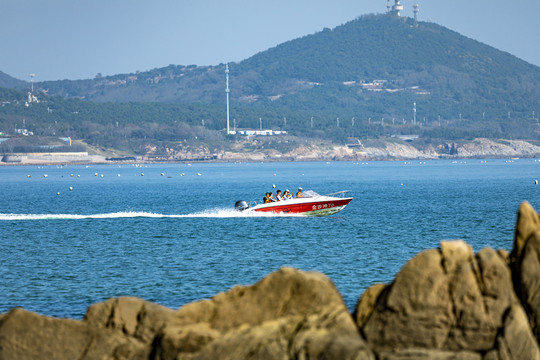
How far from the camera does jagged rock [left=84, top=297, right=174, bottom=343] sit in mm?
15016

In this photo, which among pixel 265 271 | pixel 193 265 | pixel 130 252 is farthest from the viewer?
pixel 130 252

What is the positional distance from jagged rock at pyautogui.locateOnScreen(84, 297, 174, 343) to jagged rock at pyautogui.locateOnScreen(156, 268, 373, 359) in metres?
0.49

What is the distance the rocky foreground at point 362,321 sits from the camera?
1357 centimetres

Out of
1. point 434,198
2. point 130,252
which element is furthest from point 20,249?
point 434,198

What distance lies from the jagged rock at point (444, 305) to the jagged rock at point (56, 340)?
4.25m

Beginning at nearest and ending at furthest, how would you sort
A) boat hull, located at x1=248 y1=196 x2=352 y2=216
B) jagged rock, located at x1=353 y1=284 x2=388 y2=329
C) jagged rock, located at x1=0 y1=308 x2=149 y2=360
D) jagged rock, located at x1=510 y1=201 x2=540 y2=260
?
jagged rock, located at x1=353 y1=284 x2=388 y2=329 → jagged rock, located at x1=0 y1=308 x2=149 y2=360 → jagged rock, located at x1=510 y1=201 x2=540 y2=260 → boat hull, located at x1=248 y1=196 x2=352 y2=216

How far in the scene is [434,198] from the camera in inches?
3494

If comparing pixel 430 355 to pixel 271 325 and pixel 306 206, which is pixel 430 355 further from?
pixel 306 206

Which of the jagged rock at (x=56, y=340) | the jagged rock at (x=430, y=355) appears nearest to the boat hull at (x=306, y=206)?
the jagged rock at (x=56, y=340)

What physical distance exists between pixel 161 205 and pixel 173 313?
231ft

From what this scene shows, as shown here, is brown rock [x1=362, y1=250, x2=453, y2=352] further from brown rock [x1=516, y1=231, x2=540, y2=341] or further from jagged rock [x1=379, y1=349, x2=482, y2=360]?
brown rock [x1=516, y1=231, x2=540, y2=341]

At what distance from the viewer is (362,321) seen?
14.7m

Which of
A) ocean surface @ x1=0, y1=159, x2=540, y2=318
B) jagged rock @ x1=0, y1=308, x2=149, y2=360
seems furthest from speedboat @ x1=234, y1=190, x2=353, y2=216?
jagged rock @ x1=0, y1=308, x2=149, y2=360

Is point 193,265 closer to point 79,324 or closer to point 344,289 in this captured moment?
point 344,289
